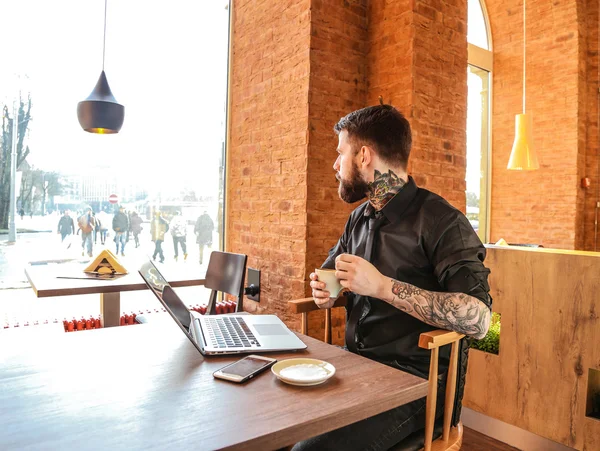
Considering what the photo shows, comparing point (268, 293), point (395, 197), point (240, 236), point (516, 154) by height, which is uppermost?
point (516, 154)

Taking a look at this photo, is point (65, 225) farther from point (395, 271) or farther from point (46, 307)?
point (395, 271)

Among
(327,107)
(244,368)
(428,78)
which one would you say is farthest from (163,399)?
(428,78)

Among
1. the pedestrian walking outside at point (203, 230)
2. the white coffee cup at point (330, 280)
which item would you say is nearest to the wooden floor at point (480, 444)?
the white coffee cup at point (330, 280)

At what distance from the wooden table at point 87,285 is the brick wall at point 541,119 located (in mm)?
4694

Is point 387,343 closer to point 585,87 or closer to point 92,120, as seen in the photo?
point 92,120

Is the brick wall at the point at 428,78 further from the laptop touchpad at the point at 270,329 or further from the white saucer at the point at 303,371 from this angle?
the white saucer at the point at 303,371

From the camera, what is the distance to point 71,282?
2332mm

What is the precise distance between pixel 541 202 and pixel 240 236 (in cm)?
428

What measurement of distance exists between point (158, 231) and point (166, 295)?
230 centimetres

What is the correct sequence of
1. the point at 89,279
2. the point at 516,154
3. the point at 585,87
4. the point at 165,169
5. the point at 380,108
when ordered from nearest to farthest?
the point at 380,108 → the point at 89,279 → the point at 165,169 → the point at 516,154 → the point at 585,87

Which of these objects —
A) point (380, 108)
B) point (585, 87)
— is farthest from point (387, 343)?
point (585, 87)

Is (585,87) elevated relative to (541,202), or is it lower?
elevated

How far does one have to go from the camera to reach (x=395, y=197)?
4.99 feet

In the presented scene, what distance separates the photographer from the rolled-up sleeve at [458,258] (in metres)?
1.27
